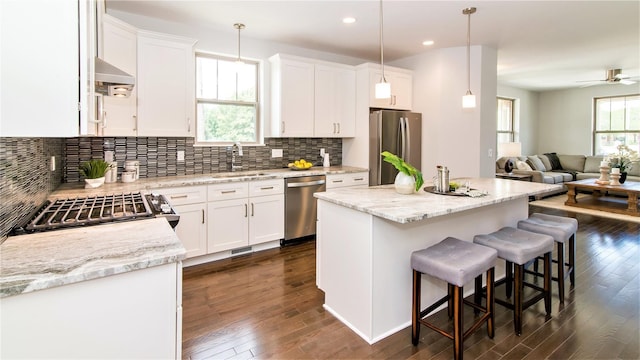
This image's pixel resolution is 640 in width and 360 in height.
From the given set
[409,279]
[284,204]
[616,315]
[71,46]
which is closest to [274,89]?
[284,204]

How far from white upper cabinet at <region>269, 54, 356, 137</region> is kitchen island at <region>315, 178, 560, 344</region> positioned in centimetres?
198

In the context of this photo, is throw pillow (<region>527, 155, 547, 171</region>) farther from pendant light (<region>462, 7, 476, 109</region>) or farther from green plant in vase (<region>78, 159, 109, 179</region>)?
green plant in vase (<region>78, 159, 109, 179</region>)

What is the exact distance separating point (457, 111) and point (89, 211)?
14.6 ft

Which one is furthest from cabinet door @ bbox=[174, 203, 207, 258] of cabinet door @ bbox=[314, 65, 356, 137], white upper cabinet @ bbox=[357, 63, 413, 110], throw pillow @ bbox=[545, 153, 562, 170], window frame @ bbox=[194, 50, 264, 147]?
throw pillow @ bbox=[545, 153, 562, 170]

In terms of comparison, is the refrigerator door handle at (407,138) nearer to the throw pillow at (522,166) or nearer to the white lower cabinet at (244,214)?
the white lower cabinet at (244,214)

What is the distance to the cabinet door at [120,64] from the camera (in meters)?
2.96

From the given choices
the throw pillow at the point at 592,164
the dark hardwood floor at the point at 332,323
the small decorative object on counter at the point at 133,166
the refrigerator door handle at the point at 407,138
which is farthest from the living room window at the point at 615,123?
the small decorative object on counter at the point at 133,166

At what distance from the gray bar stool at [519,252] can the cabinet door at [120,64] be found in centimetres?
317

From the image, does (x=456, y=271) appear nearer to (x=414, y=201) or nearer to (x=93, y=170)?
(x=414, y=201)

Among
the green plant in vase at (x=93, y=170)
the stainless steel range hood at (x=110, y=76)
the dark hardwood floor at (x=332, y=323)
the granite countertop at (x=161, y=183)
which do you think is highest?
the stainless steel range hood at (x=110, y=76)

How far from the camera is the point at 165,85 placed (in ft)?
11.4

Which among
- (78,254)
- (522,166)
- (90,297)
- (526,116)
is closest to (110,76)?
(78,254)

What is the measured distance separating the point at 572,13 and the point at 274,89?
334 cm

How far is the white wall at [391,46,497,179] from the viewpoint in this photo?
4.69 m
